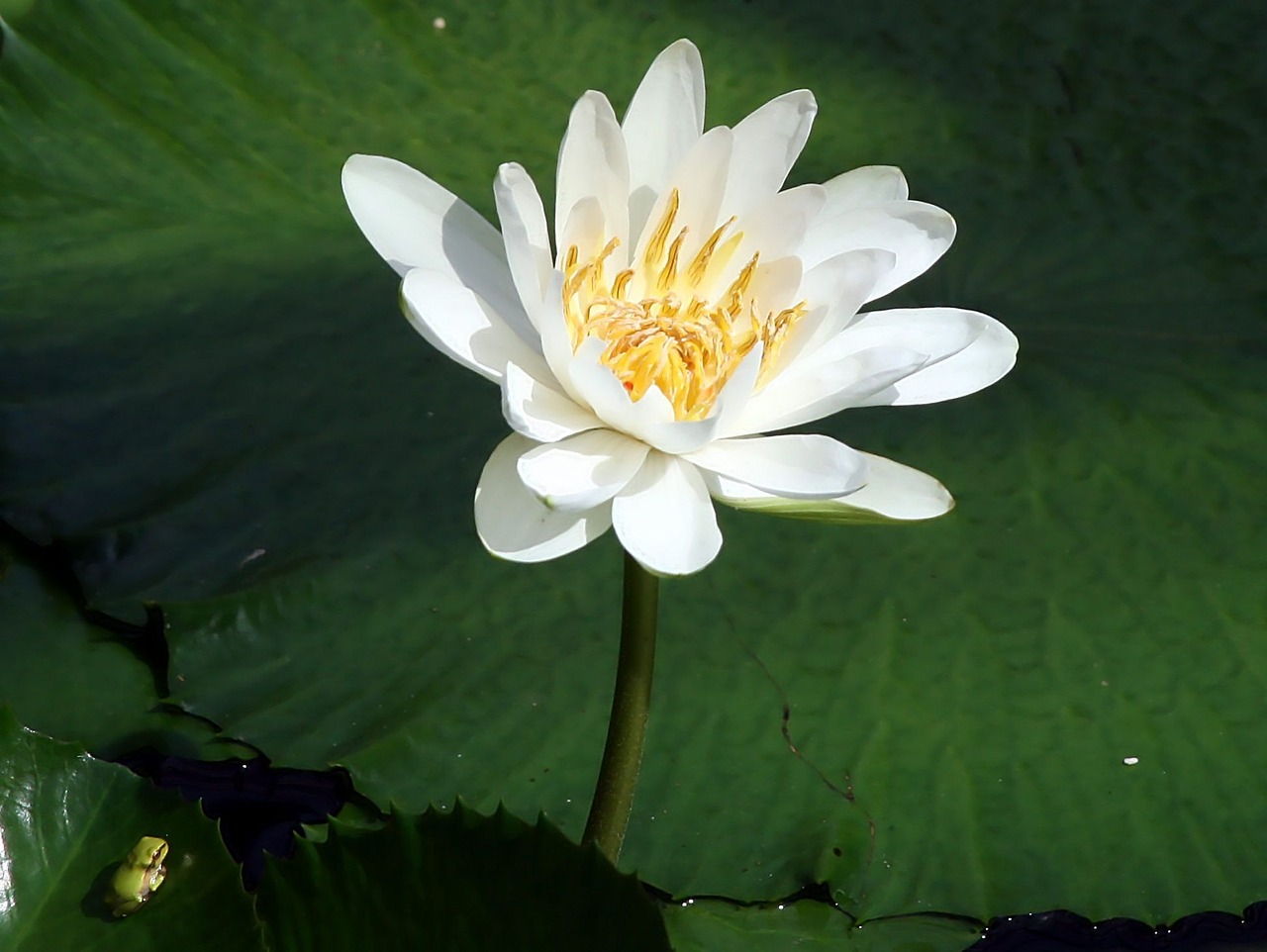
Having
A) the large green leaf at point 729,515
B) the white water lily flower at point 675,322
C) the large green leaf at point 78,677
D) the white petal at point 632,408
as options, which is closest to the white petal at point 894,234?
the white water lily flower at point 675,322

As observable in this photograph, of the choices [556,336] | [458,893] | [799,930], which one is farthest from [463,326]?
[799,930]

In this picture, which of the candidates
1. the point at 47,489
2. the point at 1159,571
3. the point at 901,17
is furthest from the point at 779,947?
the point at 901,17

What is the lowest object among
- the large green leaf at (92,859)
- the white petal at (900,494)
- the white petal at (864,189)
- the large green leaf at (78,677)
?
the large green leaf at (78,677)

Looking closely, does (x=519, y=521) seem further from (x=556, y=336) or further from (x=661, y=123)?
(x=661, y=123)

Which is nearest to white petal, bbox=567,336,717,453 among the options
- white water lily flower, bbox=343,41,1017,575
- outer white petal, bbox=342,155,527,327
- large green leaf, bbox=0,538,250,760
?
white water lily flower, bbox=343,41,1017,575

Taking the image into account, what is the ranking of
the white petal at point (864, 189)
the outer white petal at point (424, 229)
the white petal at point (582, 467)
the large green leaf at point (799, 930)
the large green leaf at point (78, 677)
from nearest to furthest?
the white petal at point (582, 467), the outer white petal at point (424, 229), the white petal at point (864, 189), the large green leaf at point (799, 930), the large green leaf at point (78, 677)

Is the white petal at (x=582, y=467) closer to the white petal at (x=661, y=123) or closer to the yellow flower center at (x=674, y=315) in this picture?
the yellow flower center at (x=674, y=315)

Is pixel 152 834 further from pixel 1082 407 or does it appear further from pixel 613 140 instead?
pixel 1082 407
